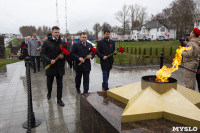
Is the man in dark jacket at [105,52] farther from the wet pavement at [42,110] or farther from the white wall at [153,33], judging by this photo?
the white wall at [153,33]

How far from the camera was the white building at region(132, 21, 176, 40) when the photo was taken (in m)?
63.9

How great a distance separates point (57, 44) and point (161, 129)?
11.5 ft

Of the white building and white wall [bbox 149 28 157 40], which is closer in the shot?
the white building

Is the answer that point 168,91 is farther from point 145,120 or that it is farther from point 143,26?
point 143,26

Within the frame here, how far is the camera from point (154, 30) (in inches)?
2608

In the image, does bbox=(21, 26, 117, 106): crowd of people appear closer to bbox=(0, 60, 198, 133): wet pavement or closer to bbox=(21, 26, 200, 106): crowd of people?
bbox=(21, 26, 200, 106): crowd of people

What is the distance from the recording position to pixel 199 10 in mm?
32844

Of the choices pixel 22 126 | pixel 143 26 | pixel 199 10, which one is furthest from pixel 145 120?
pixel 143 26

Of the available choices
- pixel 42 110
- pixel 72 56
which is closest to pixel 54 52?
pixel 72 56

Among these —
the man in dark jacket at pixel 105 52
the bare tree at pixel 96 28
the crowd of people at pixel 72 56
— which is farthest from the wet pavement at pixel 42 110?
the bare tree at pixel 96 28

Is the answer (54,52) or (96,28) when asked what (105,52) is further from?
(96,28)

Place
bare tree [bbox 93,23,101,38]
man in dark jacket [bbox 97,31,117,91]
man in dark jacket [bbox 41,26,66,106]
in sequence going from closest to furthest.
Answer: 1. man in dark jacket [bbox 41,26,66,106]
2. man in dark jacket [bbox 97,31,117,91]
3. bare tree [bbox 93,23,101,38]

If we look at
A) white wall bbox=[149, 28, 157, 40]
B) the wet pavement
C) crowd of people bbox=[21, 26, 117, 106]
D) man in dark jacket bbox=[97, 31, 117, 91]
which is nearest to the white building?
white wall bbox=[149, 28, 157, 40]

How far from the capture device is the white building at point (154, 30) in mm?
63938
